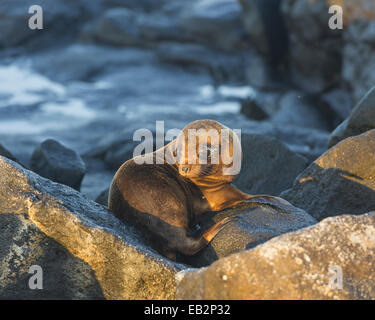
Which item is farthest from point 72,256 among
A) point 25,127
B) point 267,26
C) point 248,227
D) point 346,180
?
point 267,26

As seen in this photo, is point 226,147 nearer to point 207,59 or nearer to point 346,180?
point 346,180

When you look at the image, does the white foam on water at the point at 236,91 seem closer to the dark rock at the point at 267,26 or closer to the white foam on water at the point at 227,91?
the white foam on water at the point at 227,91

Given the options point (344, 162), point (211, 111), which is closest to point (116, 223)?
point (344, 162)

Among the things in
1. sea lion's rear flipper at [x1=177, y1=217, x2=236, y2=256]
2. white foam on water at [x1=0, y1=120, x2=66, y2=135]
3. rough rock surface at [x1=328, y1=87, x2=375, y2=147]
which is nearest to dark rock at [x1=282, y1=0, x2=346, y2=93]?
white foam on water at [x1=0, y1=120, x2=66, y2=135]

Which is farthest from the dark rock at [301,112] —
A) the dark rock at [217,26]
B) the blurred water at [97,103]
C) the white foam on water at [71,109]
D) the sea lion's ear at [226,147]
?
the sea lion's ear at [226,147]

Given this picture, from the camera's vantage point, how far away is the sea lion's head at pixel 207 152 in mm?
4004

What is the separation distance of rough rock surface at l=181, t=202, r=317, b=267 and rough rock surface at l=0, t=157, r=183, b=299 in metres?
0.39

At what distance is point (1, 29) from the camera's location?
18.1 meters

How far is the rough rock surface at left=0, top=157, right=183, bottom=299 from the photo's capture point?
3.40 meters

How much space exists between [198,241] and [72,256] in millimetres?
837

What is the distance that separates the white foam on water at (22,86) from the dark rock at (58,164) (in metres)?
7.67

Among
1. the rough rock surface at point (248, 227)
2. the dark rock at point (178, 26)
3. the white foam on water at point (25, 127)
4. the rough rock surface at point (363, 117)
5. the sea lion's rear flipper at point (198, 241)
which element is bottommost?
the white foam on water at point (25, 127)

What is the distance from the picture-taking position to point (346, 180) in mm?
4500

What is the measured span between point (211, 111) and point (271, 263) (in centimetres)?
1110
